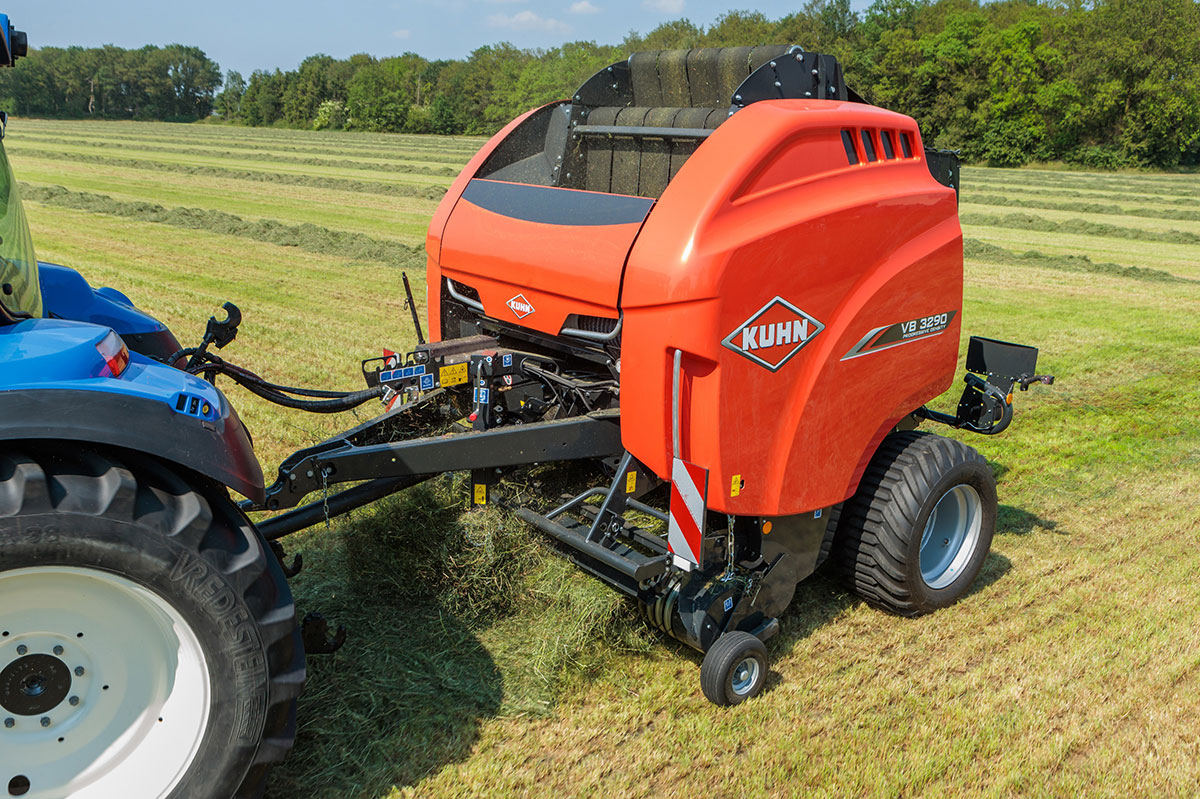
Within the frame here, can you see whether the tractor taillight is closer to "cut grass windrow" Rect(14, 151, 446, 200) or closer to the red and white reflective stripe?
the red and white reflective stripe

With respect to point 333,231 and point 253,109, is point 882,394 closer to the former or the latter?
point 333,231

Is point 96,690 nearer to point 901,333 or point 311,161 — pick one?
point 901,333

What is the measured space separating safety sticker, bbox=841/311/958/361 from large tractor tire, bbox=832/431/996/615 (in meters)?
0.46

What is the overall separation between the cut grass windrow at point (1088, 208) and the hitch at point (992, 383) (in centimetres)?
2023

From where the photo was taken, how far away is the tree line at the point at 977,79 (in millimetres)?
44312

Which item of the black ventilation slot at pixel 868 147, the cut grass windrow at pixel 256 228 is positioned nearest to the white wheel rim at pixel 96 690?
the black ventilation slot at pixel 868 147

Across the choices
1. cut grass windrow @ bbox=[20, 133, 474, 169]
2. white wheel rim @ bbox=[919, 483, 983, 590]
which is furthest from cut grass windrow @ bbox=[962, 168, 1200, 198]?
white wheel rim @ bbox=[919, 483, 983, 590]

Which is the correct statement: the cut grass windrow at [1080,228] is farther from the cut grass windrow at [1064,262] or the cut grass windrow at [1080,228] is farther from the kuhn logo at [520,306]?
the kuhn logo at [520,306]

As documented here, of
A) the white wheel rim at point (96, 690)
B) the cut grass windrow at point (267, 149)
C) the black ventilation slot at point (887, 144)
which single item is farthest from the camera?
the cut grass windrow at point (267, 149)

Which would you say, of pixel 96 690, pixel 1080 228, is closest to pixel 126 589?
pixel 96 690

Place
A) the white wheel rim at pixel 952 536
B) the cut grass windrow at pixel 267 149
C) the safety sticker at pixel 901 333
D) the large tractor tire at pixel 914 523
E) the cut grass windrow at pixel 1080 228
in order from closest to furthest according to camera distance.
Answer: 1. the safety sticker at pixel 901 333
2. the large tractor tire at pixel 914 523
3. the white wheel rim at pixel 952 536
4. the cut grass windrow at pixel 1080 228
5. the cut grass windrow at pixel 267 149

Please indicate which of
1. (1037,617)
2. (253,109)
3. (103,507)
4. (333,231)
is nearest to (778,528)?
(1037,617)

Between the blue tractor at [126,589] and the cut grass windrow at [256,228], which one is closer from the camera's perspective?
the blue tractor at [126,589]

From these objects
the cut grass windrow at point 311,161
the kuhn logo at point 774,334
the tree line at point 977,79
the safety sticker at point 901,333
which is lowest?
the safety sticker at point 901,333
